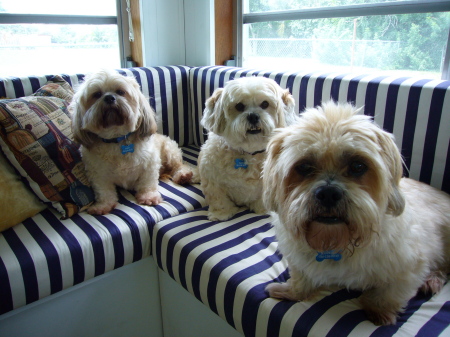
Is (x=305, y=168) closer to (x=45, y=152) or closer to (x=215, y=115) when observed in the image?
(x=215, y=115)

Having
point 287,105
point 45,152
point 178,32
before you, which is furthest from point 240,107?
point 178,32

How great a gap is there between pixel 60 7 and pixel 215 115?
1807 mm

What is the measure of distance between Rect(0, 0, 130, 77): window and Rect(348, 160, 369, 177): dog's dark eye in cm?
242

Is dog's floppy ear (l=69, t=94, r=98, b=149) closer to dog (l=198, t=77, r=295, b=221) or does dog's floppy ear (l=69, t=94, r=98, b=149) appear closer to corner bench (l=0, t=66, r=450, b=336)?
corner bench (l=0, t=66, r=450, b=336)

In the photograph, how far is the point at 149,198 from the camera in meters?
1.95

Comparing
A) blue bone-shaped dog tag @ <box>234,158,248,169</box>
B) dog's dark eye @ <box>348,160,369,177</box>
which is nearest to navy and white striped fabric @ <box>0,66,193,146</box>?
blue bone-shaped dog tag @ <box>234,158,248,169</box>

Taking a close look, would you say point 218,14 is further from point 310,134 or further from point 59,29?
point 310,134

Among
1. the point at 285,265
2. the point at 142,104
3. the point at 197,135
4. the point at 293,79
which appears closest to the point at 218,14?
the point at 197,135

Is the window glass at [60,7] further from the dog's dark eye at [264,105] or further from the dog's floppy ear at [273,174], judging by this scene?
the dog's floppy ear at [273,174]

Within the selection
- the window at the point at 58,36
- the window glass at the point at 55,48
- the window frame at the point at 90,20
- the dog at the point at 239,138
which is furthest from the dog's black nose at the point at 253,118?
the window frame at the point at 90,20

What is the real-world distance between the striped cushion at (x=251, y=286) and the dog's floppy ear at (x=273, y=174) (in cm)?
34

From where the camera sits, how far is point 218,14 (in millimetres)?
3016

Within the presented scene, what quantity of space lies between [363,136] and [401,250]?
39 centimetres

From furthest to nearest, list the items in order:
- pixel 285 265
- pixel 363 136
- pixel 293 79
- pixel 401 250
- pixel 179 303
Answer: pixel 293 79, pixel 179 303, pixel 285 265, pixel 401 250, pixel 363 136
